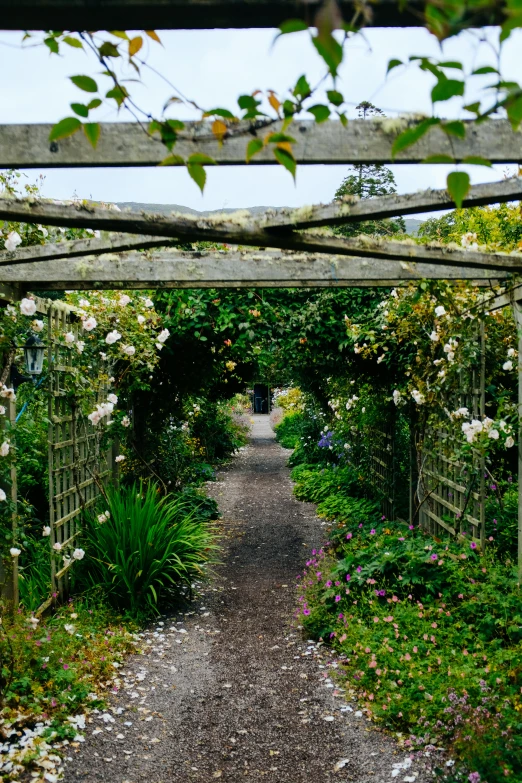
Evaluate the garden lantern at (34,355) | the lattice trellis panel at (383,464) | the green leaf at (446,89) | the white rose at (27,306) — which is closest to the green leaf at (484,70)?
the green leaf at (446,89)

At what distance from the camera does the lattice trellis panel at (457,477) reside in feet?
15.7

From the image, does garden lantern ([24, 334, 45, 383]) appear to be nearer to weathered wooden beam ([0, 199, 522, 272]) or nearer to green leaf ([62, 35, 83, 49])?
weathered wooden beam ([0, 199, 522, 272])

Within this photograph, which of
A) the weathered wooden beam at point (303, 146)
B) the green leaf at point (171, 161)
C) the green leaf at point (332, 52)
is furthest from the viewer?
the weathered wooden beam at point (303, 146)

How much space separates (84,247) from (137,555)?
2.76 meters

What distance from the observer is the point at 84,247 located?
2.89 m

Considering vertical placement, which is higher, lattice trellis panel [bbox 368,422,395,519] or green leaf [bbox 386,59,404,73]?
green leaf [bbox 386,59,404,73]

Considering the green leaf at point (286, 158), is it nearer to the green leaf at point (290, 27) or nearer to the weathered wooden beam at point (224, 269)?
the green leaf at point (290, 27)

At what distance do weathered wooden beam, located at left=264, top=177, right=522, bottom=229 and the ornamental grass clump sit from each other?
11.0 ft

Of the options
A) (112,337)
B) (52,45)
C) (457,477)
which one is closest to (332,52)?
(52,45)

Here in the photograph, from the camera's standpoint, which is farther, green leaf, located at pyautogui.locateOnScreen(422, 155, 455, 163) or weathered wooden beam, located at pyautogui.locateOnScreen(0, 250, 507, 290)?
weathered wooden beam, located at pyautogui.locateOnScreen(0, 250, 507, 290)

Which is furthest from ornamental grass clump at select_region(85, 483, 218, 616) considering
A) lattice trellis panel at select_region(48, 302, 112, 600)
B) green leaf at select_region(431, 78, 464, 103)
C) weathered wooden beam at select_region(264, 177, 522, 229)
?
green leaf at select_region(431, 78, 464, 103)

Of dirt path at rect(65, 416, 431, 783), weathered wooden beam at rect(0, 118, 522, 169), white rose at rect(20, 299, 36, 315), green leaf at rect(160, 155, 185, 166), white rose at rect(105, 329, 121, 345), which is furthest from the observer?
white rose at rect(105, 329, 121, 345)

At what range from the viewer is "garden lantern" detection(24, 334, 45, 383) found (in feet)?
15.0

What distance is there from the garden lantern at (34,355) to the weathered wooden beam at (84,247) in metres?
1.24
